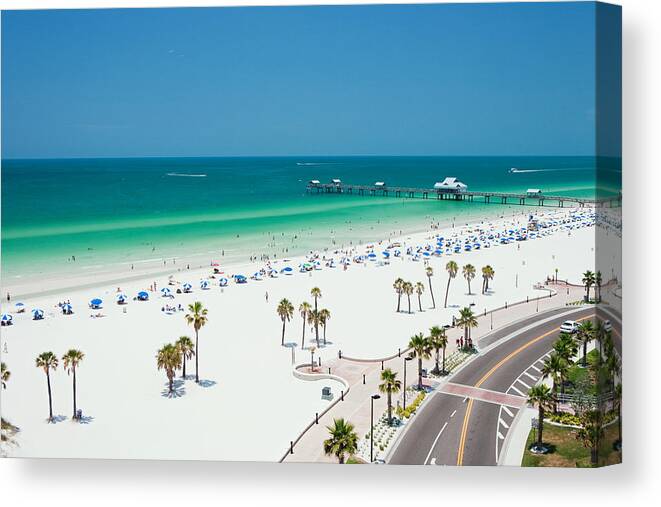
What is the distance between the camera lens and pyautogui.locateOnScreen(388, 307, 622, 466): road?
22.8 meters

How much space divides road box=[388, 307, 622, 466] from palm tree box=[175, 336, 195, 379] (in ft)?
33.4

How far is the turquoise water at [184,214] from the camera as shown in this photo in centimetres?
5241

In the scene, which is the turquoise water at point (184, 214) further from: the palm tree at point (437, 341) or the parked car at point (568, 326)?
the palm tree at point (437, 341)

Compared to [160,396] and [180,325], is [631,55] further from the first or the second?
[180,325]

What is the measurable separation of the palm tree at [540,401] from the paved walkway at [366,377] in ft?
16.0

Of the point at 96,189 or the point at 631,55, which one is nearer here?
the point at 631,55

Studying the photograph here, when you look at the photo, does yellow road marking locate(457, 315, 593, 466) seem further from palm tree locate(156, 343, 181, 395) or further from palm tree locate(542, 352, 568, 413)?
palm tree locate(156, 343, 181, 395)

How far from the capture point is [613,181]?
71.9 feet

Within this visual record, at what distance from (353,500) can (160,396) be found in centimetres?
994

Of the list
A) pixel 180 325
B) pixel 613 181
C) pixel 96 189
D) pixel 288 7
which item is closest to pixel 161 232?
pixel 180 325

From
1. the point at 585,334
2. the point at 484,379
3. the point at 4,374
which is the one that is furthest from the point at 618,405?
the point at 4,374

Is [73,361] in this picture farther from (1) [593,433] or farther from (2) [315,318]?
(1) [593,433]

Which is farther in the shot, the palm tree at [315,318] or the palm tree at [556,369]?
the palm tree at [315,318]

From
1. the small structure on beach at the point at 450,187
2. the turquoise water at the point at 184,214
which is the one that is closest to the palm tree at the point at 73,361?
the turquoise water at the point at 184,214
